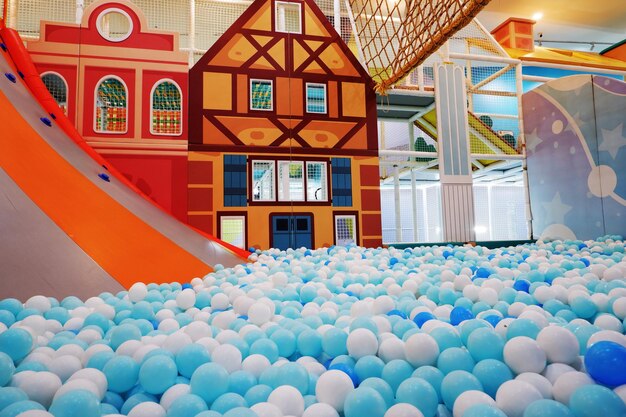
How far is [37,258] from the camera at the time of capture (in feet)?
5.62

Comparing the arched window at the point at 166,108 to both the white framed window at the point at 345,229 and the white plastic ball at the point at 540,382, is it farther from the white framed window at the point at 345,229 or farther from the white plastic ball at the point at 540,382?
the white plastic ball at the point at 540,382

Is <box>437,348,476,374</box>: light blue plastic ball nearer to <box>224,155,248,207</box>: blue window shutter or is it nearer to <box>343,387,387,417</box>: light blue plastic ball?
<box>343,387,387,417</box>: light blue plastic ball

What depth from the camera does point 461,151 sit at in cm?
468

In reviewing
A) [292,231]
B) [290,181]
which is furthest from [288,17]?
[292,231]

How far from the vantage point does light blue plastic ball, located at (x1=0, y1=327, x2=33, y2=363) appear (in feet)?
3.20

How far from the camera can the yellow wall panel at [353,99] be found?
14.5 feet

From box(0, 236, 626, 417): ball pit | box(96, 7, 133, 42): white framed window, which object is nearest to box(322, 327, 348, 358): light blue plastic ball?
box(0, 236, 626, 417): ball pit

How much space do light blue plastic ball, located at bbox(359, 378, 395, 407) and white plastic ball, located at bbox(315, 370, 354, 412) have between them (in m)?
0.04

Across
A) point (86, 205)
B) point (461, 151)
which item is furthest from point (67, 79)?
point (461, 151)

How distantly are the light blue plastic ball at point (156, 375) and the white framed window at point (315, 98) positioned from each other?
369 centimetres

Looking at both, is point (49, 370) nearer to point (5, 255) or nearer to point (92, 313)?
point (92, 313)

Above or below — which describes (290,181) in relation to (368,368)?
above

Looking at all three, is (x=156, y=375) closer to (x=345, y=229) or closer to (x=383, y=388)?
(x=383, y=388)

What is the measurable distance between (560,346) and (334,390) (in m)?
0.50
